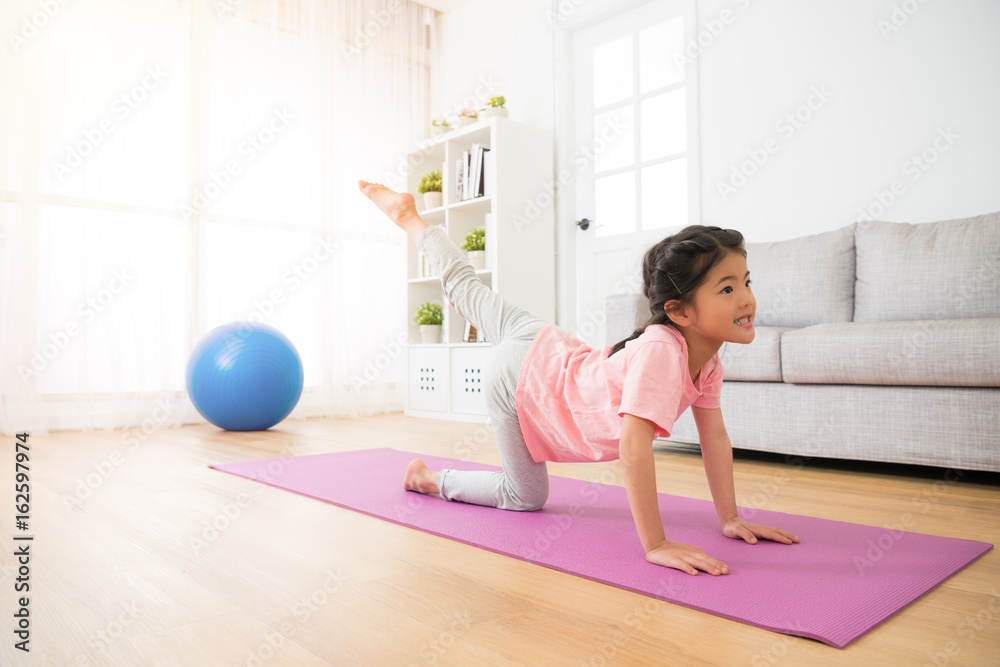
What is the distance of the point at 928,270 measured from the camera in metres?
2.35

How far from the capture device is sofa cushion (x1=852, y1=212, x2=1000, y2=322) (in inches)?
87.6

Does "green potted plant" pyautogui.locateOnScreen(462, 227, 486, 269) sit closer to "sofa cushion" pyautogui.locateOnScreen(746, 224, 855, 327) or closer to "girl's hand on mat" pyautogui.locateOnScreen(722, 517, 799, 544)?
"sofa cushion" pyautogui.locateOnScreen(746, 224, 855, 327)

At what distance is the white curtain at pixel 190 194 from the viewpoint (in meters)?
3.21

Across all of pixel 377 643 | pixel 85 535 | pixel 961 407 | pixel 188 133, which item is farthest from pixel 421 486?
pixel 188 133

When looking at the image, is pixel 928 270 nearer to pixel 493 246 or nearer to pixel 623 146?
pixel 623 146

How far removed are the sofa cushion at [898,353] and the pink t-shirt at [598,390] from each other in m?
0.91

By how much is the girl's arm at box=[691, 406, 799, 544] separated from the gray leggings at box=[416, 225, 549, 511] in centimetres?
38

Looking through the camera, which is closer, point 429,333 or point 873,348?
point 873,348

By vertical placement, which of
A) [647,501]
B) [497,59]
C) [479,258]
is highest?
[497,59]

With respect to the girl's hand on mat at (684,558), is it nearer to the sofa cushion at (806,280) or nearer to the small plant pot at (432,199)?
the sofa cushion at (806,280)

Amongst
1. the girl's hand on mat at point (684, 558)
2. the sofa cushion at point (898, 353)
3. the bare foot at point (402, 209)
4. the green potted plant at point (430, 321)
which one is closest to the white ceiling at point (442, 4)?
the green potted plant at point (430, 321)

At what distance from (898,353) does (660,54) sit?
229 cm

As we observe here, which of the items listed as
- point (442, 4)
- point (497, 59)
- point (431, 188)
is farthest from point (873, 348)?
point (442, 4)

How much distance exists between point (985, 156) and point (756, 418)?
4.47 ft
